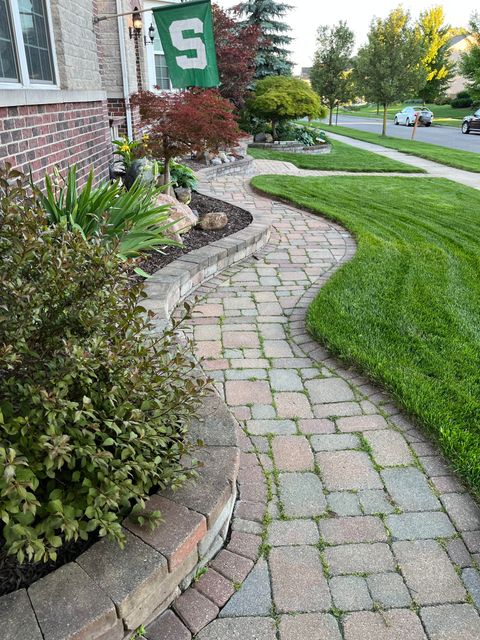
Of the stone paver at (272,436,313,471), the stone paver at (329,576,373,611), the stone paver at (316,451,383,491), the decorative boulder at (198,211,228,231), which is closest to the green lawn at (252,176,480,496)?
A: the stone paver at (316,451,383,491)

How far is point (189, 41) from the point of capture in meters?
6.52

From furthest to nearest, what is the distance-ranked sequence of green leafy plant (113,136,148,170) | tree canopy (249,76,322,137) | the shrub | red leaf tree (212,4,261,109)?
1. tree canopy (249,76,322,137)
2. red leaf tree (212,4,261,109)
3. green leafy plant (113,136,148,170)
4. the shrub

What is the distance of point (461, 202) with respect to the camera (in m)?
8.77

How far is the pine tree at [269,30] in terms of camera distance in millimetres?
20266

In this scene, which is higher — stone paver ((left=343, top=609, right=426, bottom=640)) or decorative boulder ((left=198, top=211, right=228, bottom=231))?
decorative boulder ((left=198, top=211, right=228, bottom=231))

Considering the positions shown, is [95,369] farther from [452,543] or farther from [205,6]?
[205,6]

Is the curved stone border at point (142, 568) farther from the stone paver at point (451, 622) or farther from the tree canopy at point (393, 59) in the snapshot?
the tree canopy at point (393, 59)

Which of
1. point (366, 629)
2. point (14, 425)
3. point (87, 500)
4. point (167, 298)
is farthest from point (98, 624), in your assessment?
point (167, 298)

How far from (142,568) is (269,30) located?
891 inches

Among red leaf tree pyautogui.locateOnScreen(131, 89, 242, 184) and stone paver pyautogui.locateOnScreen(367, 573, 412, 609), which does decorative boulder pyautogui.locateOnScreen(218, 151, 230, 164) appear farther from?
stone paver pyautogui.locateOnScreen(367, 573, 412, 609)

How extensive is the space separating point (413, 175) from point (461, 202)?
353cm

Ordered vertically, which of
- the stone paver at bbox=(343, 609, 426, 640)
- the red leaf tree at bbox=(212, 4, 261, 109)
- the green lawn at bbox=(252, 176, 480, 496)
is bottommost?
the stone paver at bbox=(343, 609, 426, 640)

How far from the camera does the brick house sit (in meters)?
4.13

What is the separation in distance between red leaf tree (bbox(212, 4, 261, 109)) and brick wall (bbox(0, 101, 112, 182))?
10325 millimetres
